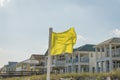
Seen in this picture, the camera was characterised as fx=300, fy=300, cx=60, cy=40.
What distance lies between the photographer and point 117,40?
48.5 meters

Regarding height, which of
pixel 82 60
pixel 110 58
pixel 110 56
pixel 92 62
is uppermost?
pixel 110 56

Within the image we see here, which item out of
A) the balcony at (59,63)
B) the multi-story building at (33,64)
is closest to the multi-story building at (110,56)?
the balcony at (59,63)

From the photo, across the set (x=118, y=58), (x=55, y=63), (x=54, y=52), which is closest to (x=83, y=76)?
(x=54, y=52)

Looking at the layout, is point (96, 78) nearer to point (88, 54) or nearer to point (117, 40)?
point (117, 40)

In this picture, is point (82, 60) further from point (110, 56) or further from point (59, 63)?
point (110, 56)

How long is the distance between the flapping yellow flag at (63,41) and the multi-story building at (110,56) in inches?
1400

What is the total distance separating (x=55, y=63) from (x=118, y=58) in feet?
85.6

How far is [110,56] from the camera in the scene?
1828 inches

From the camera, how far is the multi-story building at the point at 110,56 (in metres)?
46.3

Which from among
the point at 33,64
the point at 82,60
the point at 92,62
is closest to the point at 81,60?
the point at 82,60

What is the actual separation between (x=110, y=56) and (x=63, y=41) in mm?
37033

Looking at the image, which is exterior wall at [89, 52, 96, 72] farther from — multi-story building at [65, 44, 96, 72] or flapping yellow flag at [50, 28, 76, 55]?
flapping yellow flag at [50, 28, 76, 55]

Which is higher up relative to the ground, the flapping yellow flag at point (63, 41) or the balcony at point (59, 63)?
the flapping yellow flag at point (63, 41)

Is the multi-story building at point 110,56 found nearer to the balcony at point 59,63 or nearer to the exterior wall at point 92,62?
the exterior wall at point 92,62
